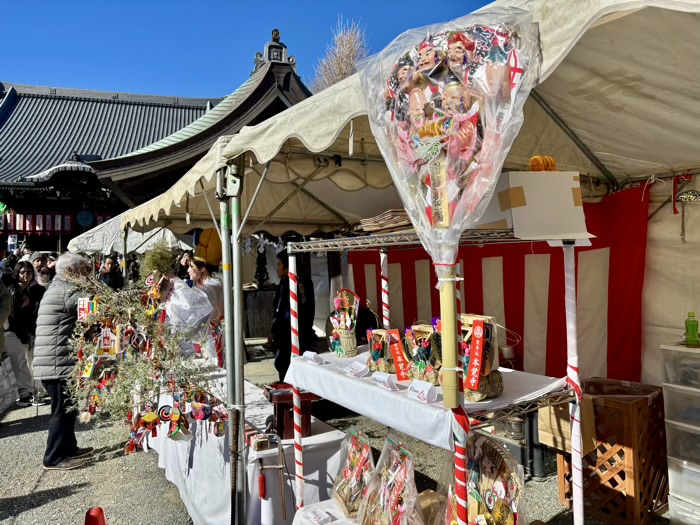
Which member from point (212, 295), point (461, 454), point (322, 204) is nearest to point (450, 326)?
point (461, 454)

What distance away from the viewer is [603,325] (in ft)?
11.6

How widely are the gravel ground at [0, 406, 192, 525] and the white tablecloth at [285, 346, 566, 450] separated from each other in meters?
1.64

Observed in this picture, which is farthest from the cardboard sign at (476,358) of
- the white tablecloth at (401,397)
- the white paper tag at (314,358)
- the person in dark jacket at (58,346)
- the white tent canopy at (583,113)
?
the person in dark jacket at (58,346)

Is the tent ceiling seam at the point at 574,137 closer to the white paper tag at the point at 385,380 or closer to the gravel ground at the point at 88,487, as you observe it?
the white paper tag at the point at 385,380

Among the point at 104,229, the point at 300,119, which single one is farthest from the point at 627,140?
the point at 104,229

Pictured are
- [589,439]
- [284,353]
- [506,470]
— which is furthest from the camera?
[284,353]

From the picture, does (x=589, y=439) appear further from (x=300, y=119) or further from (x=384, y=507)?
(x=300, y=119)

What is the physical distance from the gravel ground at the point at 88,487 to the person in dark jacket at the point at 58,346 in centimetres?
24

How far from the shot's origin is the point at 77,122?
60.5 feet

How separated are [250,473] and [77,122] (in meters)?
20.1

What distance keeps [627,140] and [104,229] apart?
9238mm

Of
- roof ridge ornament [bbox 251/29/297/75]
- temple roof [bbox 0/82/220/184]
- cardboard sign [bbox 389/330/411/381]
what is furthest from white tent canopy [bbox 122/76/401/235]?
temple roof [bbox 0/82/220/184]

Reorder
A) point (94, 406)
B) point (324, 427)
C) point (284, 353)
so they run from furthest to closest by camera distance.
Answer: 1. point (284, 353)
2. point (94, 406)
3. point (324, 427)

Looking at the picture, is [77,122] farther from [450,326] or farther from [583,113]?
[450,326]
